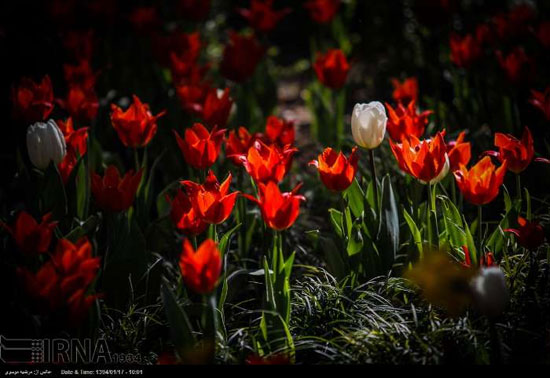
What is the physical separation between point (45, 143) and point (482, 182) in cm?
145

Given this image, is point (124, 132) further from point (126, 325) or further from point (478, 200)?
point (478, 200)

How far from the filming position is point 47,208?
2.28 metres

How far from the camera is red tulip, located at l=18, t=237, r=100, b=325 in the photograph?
161cm

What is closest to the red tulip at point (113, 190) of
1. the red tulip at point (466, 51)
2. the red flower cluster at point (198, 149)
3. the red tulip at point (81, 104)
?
the red flower cluster at point (198, 149)

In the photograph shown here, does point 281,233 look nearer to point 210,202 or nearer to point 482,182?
point 210,202

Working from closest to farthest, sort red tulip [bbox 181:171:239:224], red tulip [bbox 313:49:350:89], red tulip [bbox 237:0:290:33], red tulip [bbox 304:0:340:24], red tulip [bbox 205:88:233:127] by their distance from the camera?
red tulip [bbox 181:171:239:224] → red tulip [bbox 205:88:233:127] → red tulip [bbox 313:49:350:89] → red tulip [bbox 237:0:290:33] → red tulip [bbox 304:0:340:24]

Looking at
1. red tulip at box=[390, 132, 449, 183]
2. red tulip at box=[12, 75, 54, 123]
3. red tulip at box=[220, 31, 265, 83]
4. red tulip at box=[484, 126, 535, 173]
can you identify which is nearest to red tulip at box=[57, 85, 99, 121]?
red tulip at box=[12, 75, 54, 123]

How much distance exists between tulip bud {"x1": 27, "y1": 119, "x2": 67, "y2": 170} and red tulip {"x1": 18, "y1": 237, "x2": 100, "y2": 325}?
66 cm

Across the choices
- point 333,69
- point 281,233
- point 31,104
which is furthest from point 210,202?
point 333,69

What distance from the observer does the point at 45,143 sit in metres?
2.23

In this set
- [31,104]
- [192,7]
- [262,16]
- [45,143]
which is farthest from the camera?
[192,7]

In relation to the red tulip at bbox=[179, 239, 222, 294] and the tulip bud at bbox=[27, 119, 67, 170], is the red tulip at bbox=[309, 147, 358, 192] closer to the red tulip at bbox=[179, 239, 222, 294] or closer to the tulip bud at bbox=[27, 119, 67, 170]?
the red tulip at bbox=[179, 239, 222, 294]

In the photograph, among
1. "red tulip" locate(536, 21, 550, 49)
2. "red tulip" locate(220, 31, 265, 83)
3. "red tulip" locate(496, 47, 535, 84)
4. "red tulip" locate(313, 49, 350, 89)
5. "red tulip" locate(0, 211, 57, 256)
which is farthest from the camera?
"red tulip" locate(220, 31, 265, 83)

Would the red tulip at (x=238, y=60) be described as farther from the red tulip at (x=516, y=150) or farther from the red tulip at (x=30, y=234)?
the red tulip at (x=30, y=234)
